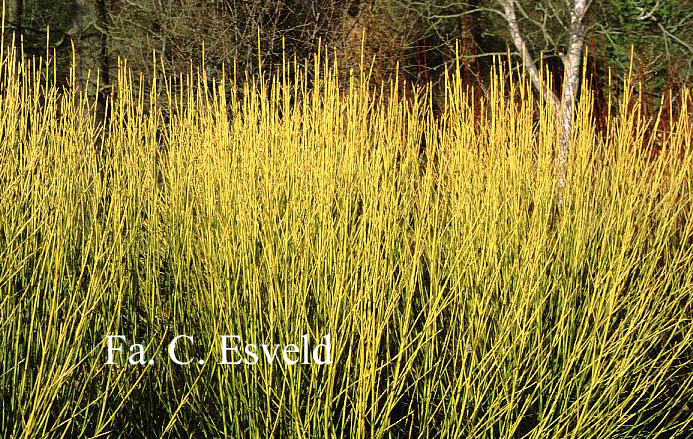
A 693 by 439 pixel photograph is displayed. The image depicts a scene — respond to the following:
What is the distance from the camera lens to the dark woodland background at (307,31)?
23.6 feet

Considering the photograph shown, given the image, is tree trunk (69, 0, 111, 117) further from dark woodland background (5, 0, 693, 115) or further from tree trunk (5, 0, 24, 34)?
tree trunk (5, 0, 24, 34)

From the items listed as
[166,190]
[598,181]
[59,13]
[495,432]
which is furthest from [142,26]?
[495,432]

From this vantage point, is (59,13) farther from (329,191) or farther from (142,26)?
(329,191)

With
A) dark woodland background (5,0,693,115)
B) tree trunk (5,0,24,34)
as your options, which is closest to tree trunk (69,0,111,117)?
dark woodland background (5,0,693,115)

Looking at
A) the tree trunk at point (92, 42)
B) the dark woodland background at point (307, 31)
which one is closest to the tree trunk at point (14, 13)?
the dark woodland background at point (307, 31)

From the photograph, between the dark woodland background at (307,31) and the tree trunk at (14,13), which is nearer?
the dark woodland background at (307,31)

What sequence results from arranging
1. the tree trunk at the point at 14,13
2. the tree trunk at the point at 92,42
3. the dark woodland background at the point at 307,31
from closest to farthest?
1. the dark woodland background at the point at 307,31
2. the tree trunk at the point at 92,42
3. the tree trunk at the point at 14,13

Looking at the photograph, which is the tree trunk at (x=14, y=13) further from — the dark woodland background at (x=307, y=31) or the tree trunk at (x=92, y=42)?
the tree trunk at (x=92, y=42)

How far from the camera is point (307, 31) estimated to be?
707 centimetres

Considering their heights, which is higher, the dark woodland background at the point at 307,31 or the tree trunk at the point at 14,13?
the tree trunk at the point at 14,13

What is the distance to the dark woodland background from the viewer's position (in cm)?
720

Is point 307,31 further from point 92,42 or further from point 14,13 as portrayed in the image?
point 14,13

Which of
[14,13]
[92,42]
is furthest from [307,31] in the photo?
[14,13]

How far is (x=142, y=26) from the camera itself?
764cm
